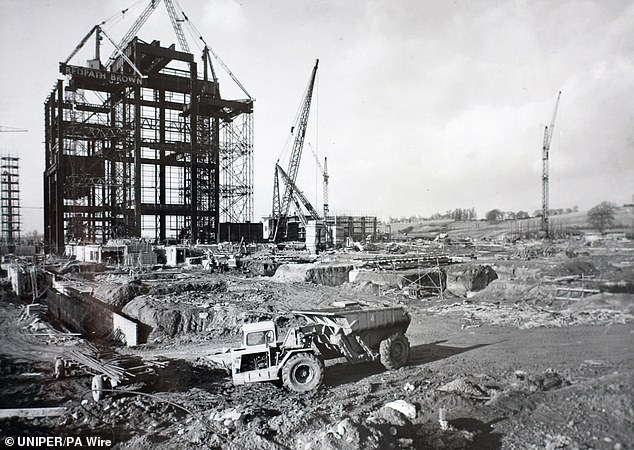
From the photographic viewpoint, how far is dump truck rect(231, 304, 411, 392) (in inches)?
241

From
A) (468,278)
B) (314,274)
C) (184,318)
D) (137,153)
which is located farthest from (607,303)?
(137,153)

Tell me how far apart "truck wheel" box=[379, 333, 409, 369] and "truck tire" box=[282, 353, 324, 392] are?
1.12m

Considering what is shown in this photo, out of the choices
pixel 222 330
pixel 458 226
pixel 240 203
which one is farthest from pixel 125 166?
pixel 458 226

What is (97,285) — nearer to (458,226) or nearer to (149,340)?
(149,340)

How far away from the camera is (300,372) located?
20.3ft

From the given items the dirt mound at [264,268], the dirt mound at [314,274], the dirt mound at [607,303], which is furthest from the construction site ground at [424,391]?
the dirt mound at [264,268]

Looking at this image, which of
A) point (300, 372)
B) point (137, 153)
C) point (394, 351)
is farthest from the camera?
point (137, 153)

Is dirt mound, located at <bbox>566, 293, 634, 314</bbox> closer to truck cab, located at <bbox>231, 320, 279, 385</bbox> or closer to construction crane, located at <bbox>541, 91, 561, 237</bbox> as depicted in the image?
construction crane, located at <bbox>541, 91, 561, 237</bbox>

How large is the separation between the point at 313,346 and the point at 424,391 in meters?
1.66

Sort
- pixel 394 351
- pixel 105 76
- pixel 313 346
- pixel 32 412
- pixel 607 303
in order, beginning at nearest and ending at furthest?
1. pixel 607 303
2. pixel 32 412
3. pixel 313 346
4. pixel 394 351
5. pixel 105 76

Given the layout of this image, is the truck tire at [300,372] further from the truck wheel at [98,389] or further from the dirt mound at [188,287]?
the dirt mound at [188,287]

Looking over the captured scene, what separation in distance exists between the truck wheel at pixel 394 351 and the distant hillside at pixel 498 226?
6.50 ft

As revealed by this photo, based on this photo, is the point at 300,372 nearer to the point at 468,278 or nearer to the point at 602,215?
the point at 602,215

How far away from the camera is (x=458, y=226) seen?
7.17 meters
